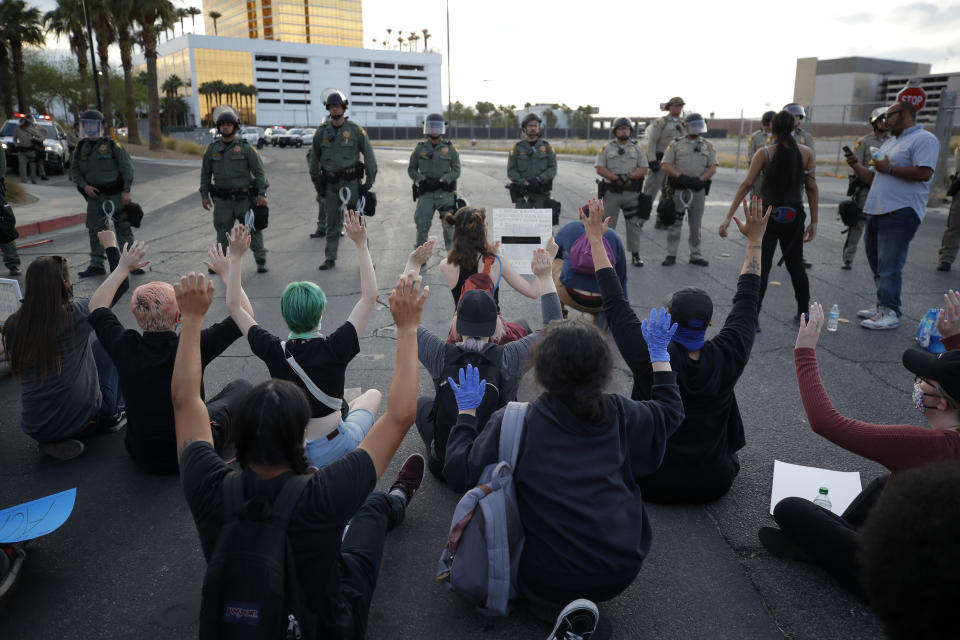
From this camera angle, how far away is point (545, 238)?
6559 mm

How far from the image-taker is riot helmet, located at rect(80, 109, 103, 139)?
8422mm

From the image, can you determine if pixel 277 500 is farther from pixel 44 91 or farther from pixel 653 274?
pixel 44 91

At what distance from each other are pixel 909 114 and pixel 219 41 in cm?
12491

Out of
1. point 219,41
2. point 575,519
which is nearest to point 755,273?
point 575,519

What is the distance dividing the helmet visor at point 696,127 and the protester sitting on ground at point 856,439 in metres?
6.83

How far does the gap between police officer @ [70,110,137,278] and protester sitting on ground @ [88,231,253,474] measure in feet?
18.3

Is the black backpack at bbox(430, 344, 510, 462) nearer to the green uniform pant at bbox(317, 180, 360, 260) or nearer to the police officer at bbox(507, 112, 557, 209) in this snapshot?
the green uniform pant at bbox(317, 180, 360, 260)

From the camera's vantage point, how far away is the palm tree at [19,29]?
39406 mm

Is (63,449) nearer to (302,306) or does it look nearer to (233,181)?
(302,306)

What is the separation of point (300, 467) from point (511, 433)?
762 millimetres

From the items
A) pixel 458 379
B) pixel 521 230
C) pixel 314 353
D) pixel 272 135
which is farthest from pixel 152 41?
pixel 458 379

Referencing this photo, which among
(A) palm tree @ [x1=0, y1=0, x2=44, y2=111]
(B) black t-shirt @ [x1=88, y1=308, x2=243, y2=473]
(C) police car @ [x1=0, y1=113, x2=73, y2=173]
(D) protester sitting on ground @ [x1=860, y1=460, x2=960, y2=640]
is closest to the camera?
(D) protester sitting on ground @ [x1=860, y1=460, x2=960, y2=640]

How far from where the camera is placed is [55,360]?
3.82 metres

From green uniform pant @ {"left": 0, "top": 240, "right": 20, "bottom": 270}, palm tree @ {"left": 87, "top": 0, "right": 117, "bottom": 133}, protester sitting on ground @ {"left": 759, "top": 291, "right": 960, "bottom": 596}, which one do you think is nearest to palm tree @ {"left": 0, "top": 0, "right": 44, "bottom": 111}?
palm tree @ {"left": 87, "top": 0, "right": 117, "bottom": 133}
